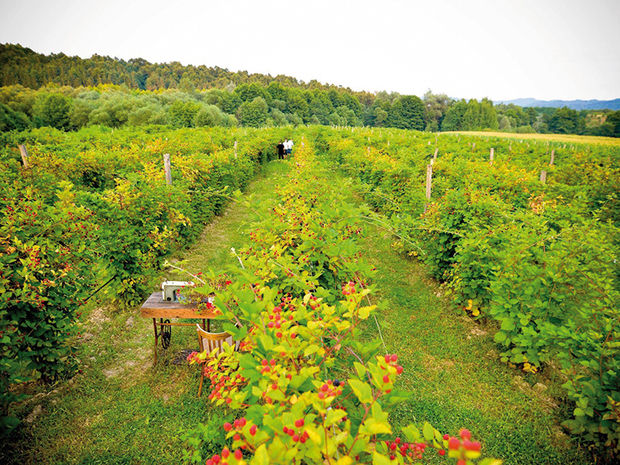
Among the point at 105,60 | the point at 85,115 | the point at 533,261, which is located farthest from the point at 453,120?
the point at 105,60

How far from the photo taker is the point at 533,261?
15.4 ft

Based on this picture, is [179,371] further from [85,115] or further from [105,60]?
[105,60]

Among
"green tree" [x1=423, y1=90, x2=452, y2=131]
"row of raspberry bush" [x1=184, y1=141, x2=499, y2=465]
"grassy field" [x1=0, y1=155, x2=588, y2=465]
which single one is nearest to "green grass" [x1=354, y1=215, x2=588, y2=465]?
"grassy field" [x1=0, y1=155, x2=588, y2=465]

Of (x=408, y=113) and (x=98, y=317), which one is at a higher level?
(x=408, y=113)

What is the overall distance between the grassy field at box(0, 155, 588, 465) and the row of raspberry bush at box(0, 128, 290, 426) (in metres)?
0.54

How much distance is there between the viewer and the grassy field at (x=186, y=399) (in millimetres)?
3365

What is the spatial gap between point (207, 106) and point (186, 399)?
59.0 metres

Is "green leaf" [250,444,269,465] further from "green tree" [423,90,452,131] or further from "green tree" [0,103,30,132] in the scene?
"green tree" [423,90,452,131]

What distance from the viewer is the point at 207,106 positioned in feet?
180

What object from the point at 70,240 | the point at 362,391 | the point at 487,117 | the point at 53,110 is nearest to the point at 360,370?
the point at 362,391

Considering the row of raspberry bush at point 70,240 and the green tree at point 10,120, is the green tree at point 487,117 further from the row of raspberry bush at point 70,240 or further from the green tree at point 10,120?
the green tree at point 10,120

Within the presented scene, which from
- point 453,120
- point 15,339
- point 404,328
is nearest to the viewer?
point 15,339

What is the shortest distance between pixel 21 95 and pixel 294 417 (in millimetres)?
74100

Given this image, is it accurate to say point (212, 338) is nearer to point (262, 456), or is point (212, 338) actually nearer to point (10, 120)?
point (262, 456)
